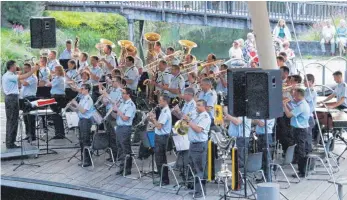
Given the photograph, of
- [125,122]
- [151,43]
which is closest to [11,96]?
[125,122]

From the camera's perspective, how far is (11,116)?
14688 millimetres

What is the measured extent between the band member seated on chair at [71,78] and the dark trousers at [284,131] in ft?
11.7

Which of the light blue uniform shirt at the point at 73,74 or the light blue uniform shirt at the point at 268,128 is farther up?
the light blue uniform shirt at the point at 73,74

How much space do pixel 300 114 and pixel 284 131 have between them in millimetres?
1163

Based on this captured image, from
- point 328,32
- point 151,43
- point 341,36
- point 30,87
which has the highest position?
point 328,32

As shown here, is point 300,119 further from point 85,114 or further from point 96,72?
point 96,72

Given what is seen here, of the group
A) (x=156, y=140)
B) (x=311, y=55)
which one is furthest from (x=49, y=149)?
(x=311, y=55)

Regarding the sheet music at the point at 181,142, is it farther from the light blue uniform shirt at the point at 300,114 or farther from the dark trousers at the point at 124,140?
the light blue uniform shirt at the point at 300,114

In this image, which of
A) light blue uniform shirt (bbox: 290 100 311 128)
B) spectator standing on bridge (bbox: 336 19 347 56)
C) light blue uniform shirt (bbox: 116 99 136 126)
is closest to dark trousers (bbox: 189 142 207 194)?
light blue uniform shirt (bbox: 116 99 136 126)

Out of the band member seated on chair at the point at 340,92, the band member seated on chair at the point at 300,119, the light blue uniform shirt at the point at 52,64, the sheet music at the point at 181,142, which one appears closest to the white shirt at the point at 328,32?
the band member seated on chair at the point at 340,92

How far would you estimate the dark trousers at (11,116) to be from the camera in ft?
47.7

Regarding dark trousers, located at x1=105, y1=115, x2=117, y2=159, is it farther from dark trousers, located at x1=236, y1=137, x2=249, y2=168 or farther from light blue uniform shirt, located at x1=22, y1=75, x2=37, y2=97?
dark trousers, located at x1=236, y1=137, x2=249, y2=168

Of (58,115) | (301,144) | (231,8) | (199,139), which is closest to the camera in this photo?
(199,139)

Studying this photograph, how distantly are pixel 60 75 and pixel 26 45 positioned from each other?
36.3 ft
